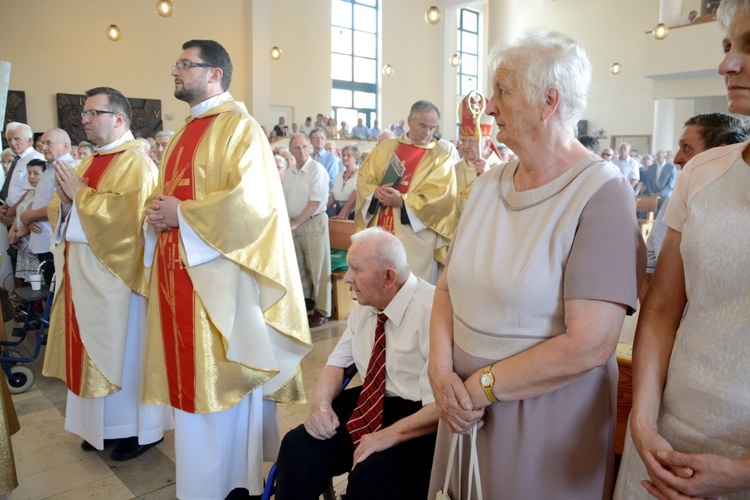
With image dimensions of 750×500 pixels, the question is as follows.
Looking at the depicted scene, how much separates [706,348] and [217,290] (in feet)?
5.92

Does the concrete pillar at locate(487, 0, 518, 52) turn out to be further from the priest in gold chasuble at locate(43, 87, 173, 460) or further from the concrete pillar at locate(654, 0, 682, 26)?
the priest in gold chasuble at locate(43, 87, 173, 460)

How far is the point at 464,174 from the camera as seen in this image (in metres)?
4.68

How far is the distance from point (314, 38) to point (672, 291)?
1728cm

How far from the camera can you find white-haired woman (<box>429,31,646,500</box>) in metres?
1.22

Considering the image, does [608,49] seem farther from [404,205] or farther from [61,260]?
[61,260]

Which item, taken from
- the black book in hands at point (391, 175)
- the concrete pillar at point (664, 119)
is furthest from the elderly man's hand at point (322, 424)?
the concrete pillar at point (664, 119)

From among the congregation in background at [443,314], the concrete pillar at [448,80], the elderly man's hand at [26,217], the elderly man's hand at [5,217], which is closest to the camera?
the congregation in background at [443,314]

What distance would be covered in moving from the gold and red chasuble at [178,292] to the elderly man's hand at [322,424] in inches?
25.6

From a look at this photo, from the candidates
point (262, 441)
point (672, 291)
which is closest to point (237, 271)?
point (262, 441)

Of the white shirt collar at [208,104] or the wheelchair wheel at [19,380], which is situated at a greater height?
the white shirt collar at [208,104]

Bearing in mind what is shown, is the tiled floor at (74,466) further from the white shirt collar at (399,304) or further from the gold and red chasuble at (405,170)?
the gold and red chasuble at (405,170)

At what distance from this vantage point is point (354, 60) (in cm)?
1902

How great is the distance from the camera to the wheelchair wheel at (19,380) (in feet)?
12.9

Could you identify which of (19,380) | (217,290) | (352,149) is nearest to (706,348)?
(217,290)
